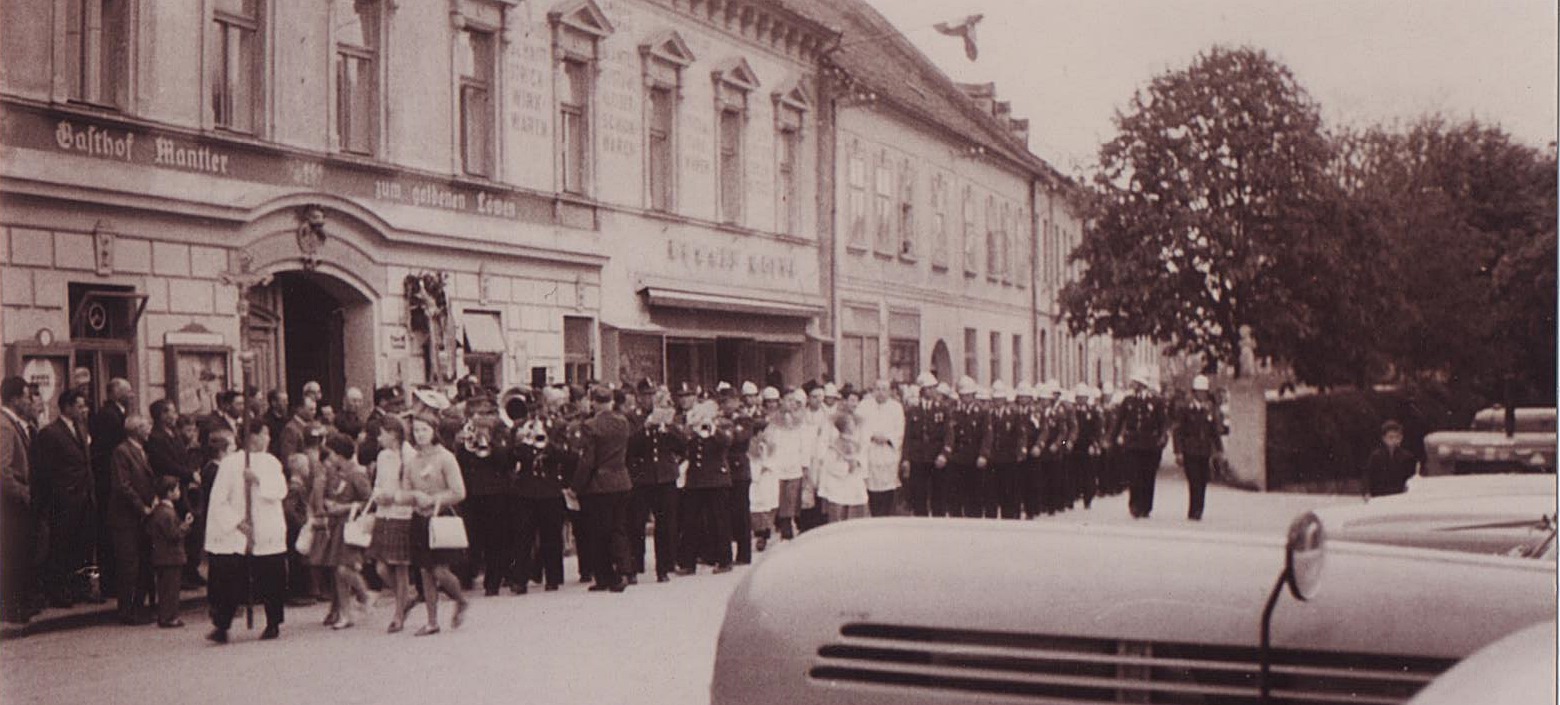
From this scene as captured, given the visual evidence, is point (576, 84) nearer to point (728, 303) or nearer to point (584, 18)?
point (584, 18)

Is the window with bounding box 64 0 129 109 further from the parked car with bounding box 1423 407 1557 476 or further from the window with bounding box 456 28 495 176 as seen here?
the parked car with bounding box 1423 407 1557 476

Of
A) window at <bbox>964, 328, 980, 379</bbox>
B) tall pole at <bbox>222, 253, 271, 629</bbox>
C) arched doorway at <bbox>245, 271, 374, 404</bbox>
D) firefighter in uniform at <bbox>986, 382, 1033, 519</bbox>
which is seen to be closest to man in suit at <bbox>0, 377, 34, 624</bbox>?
tall pole at <bbox>222, 253, 271, 629</bbox>

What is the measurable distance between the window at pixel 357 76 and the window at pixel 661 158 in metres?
1.68

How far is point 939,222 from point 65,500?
4.94m

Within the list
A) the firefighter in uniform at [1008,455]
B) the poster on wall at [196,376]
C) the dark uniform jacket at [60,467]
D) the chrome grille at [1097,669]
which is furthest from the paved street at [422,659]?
the firefighter in uniform at [1008,455]

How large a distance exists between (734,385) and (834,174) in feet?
9.44

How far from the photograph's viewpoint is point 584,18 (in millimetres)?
9328

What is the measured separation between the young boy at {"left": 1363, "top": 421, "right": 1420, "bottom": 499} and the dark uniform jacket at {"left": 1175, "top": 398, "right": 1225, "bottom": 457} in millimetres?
1188

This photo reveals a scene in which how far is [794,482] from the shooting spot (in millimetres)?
12477

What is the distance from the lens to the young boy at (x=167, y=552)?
8500 millimetres

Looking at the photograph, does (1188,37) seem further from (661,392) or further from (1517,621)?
(661,392)

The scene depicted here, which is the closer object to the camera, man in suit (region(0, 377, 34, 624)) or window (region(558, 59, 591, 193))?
man in suit (region(0, 377, 34, 624))

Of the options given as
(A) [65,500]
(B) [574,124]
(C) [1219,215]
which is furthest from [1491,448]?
(A) [65,500]

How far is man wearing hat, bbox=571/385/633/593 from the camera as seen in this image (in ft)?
34.5
